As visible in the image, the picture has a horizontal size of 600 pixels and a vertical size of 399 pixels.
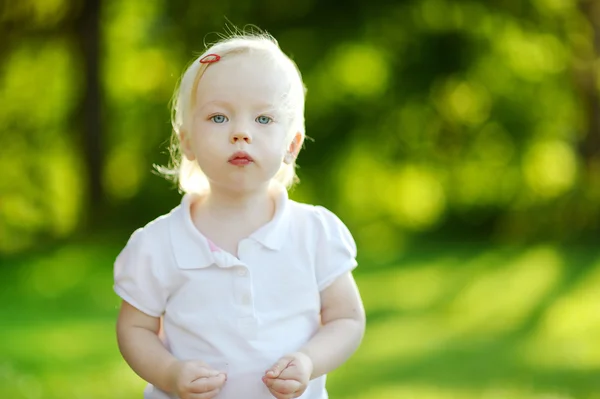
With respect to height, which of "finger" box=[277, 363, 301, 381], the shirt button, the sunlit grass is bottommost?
"finger" box=[277, 363, 301, 381]

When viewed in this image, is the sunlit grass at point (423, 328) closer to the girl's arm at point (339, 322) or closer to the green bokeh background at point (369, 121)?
the green bokeh background at point (369, 121)

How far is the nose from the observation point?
2.19m

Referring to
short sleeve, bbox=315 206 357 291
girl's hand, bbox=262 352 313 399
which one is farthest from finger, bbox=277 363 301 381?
short sleeve, bbox=315 206 357 291

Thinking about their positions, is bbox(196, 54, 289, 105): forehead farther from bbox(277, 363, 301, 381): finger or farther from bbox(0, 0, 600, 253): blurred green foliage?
bbox(0, 0, 600, 253): blurred green foliage

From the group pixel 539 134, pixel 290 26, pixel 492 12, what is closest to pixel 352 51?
pixel 290 26

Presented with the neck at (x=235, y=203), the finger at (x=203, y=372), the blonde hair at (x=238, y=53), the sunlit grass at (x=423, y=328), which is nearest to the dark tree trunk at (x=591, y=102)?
the sunlit grass at (x=423, y=328)

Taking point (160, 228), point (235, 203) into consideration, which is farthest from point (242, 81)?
point (160, 228)

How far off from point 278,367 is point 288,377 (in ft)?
0.10

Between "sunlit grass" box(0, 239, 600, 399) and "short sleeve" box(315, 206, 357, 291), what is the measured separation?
7.86 feet

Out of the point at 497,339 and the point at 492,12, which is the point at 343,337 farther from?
the point at 492,12

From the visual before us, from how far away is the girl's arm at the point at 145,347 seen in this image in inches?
88.2

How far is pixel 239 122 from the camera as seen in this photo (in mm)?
2211

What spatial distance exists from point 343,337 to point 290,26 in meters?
6.75

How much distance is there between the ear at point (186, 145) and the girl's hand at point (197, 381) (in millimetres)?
478
